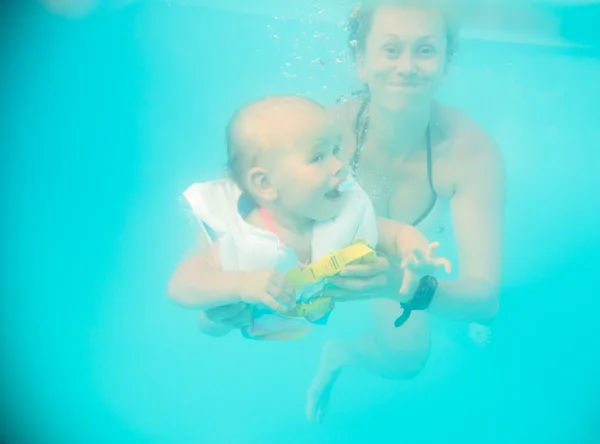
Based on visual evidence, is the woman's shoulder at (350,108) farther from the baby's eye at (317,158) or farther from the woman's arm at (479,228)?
the baby's eye at (317,158)

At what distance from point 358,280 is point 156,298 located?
1557 mm

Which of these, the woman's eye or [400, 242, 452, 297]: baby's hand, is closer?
[400, 242, 452, 297]: baby's hand

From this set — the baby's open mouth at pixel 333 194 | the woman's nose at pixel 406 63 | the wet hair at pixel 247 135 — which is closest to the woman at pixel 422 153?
the woman's nose at pixel 406 63

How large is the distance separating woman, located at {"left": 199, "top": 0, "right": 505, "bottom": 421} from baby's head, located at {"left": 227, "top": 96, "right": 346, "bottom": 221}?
490mm

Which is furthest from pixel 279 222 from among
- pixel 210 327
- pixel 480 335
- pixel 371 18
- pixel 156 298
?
pixel 480 335

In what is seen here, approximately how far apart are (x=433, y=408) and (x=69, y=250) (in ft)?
7.01

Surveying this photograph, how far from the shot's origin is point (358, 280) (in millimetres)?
1364

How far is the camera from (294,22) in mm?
3201

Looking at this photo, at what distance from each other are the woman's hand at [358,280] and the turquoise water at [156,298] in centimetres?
→ 128

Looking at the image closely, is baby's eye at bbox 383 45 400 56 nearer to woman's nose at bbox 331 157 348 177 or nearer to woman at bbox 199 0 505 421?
woman at bbox 199 0 505 421

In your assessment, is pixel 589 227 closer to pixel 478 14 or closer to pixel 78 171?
pixel 478 14

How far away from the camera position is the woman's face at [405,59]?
6.06 ft

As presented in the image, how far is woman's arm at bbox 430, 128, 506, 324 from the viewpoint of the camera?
1814 millimetres

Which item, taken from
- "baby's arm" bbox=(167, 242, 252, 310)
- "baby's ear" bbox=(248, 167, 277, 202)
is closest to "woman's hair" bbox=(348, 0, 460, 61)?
"baby's ear" bbox=(248, 167, 277, 202)
